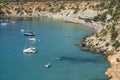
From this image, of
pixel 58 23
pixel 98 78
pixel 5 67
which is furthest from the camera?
pixel 58 23

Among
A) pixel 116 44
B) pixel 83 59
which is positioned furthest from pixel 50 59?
pixel 116 44

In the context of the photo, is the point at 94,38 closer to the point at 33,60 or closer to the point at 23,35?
the point at 33,60

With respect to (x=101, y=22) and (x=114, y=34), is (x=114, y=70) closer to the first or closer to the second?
(x=114, y=34)

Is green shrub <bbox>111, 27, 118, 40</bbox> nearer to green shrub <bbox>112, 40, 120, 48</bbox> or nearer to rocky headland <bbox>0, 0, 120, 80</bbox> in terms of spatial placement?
rocky headland <bbox>0, 0, 120, 80</bbox>

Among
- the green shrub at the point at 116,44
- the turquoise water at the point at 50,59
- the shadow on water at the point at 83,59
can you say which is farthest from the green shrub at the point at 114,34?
the shadow on water at the point at 83,59

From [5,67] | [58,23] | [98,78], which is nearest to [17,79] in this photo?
[5,67]

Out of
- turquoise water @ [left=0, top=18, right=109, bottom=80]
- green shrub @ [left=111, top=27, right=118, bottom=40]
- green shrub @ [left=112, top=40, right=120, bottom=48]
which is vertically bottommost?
turquoise water @ [left=0, top=18, right=109, bottom=80]

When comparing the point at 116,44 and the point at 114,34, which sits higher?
the point at 114,34

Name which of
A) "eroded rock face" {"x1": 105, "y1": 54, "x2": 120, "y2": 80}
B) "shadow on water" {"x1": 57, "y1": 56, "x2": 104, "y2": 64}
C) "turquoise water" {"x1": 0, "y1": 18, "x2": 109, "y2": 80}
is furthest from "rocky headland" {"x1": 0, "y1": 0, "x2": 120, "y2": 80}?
"turquoise water" {"x1": 0, "y1": 18, "x2": 109, "y2": 80}
